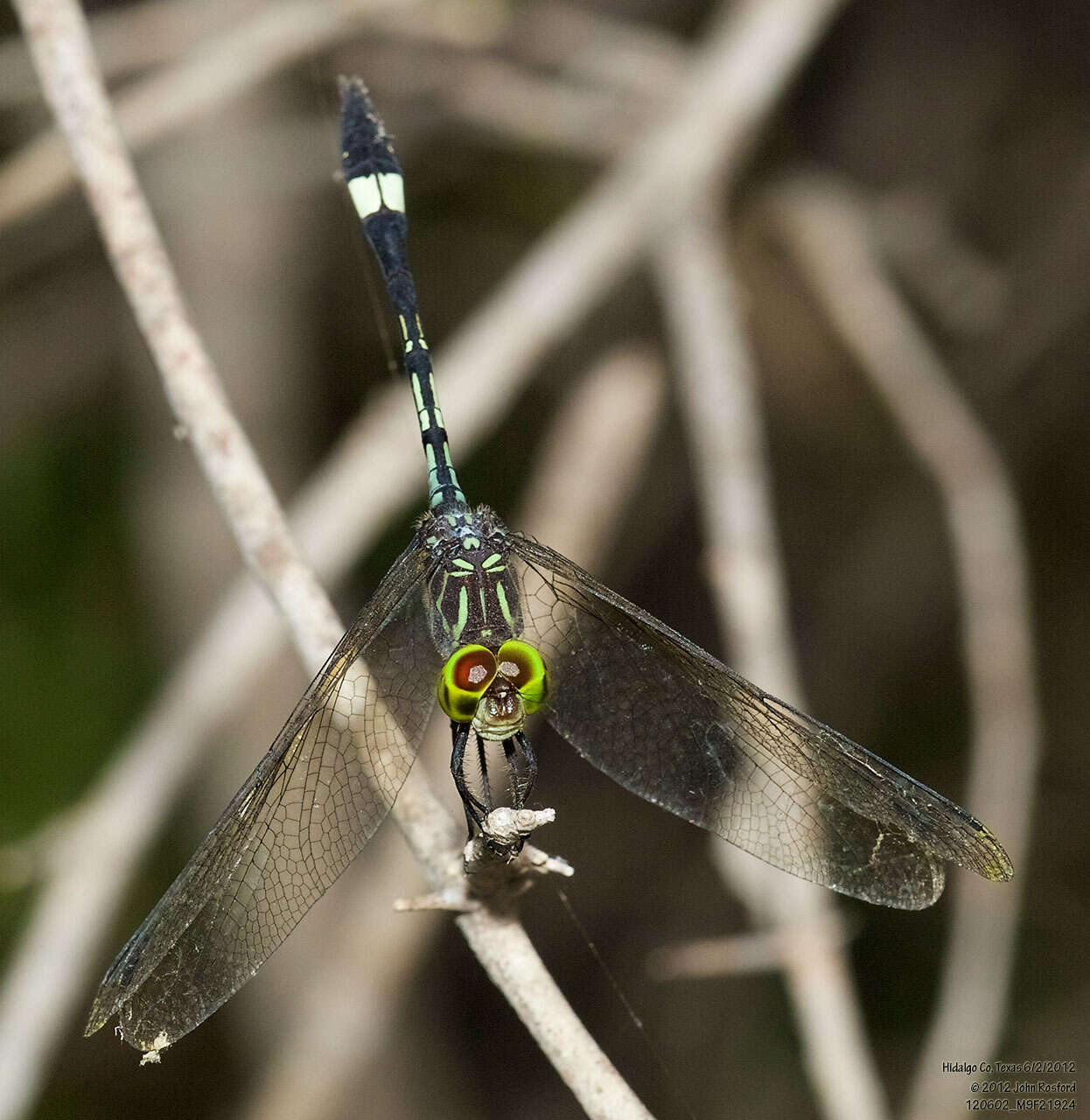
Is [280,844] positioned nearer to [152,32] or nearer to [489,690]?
[489,690]

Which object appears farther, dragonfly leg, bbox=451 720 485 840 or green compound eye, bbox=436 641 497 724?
green compound eye, bbox=436 641 497 724

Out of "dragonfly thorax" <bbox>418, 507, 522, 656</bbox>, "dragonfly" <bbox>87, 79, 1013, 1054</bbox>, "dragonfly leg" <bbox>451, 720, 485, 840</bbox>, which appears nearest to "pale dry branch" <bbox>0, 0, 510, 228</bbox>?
"dragonfly thorax" <bbox>418, 507, 522, 656</bbox>

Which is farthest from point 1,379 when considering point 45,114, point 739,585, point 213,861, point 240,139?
point 213,861

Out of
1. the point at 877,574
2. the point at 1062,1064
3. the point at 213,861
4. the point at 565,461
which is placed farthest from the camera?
the point at 877,574

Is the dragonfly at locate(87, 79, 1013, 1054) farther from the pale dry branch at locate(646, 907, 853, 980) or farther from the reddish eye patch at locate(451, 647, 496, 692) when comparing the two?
the pale dry branch at locate(646, 907, 853, 980)

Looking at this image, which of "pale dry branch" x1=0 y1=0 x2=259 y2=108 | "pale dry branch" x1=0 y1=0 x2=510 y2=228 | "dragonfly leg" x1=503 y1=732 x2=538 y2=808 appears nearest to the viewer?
"dragonfly leg" x1=503 y1=732 x2=538 y2=808

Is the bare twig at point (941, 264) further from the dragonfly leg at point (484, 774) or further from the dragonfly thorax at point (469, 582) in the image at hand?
the dragonfly leg at point (484, 774)

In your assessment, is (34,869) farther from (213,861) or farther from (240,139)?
(240,139)
